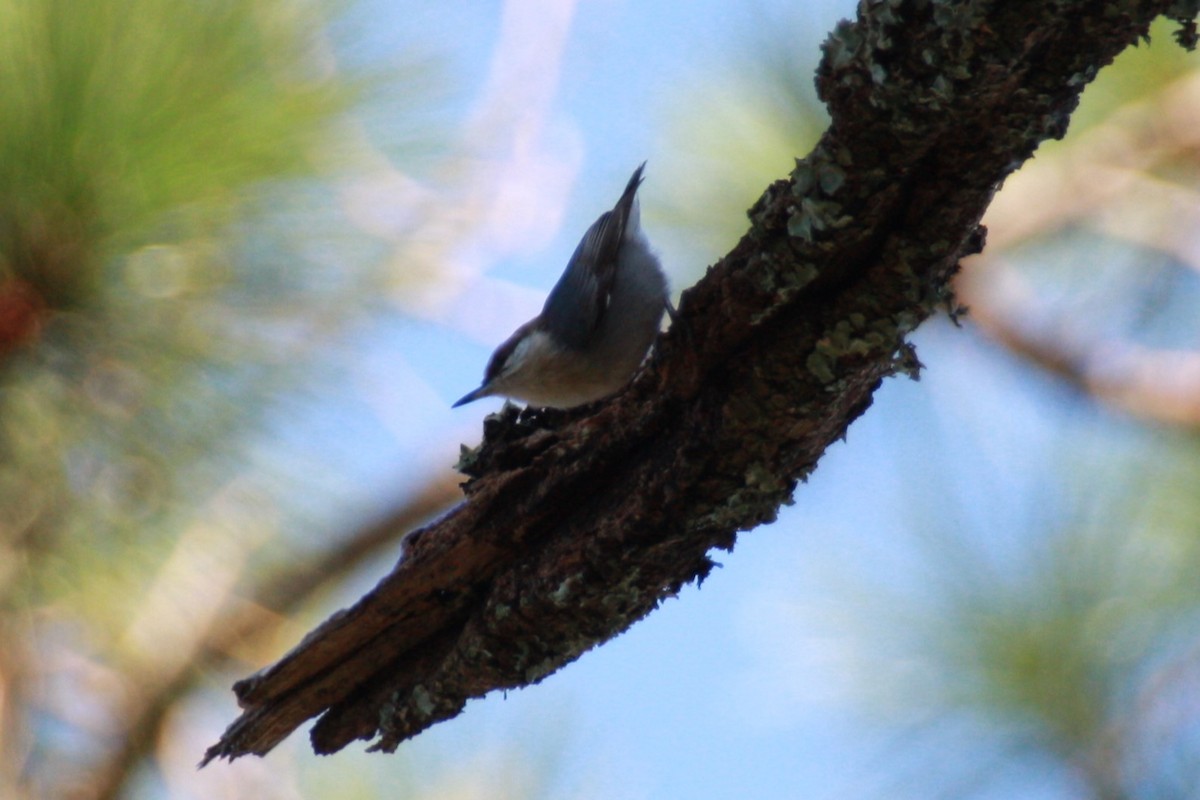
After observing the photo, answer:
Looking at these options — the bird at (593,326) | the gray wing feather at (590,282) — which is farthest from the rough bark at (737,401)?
the gray wing feather at (590,282)

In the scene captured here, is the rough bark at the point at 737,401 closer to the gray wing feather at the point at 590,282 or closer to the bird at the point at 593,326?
the bird at the point at 593,326

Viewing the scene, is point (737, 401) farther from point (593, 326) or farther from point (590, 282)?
point (590, 282)

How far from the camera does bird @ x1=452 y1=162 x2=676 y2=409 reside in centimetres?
274

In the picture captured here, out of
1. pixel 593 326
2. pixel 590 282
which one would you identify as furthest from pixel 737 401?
Result: pixel 590 282

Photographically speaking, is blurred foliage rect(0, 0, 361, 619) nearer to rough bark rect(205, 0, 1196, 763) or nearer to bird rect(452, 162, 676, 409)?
bird rect(452, 162, 676, 409)

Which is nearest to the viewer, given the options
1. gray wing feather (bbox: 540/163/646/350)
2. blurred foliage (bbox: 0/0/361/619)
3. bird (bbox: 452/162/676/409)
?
blurred foliage (bbox: 0/0/361/619)

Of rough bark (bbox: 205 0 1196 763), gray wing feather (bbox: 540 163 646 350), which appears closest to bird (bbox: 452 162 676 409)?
gray wing feather (bbox: 540 163 646 350)

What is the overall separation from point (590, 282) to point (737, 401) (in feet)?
4.71

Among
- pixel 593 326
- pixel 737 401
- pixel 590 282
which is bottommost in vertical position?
pixel 737 401

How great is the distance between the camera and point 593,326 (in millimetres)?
2881

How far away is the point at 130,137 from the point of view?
2238 mm

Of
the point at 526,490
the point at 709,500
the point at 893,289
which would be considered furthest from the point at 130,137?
the point at 893,289

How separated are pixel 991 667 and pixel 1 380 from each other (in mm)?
2059

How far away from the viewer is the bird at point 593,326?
2.74 meters
